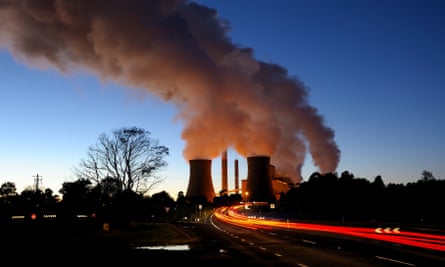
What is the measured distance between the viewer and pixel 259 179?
94625mm

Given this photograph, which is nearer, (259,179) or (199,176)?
(199,176)

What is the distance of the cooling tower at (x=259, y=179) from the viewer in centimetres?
9462

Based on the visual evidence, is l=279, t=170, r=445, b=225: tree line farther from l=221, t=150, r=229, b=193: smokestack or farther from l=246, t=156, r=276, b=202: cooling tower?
l=221, t=150, r=229, b=193: smokestack

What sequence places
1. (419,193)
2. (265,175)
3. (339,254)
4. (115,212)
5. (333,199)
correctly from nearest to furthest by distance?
(339,254), (115,212), (419,193), (333,199), (265,175)

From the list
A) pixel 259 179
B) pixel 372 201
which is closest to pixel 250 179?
pixel 259 179

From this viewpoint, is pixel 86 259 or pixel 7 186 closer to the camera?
pixel 86 259

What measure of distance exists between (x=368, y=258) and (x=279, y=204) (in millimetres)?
112193

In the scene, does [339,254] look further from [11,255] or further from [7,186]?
[7,186]

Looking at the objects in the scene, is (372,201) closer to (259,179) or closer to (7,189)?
(259,179)

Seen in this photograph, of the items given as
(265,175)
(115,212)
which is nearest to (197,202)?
(265,175)

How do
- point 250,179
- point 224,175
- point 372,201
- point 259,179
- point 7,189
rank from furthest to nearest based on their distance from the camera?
point 224,175 → point 7,189 → point 250,179 → point 259,179 → point 372,201

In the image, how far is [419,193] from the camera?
59.7 m

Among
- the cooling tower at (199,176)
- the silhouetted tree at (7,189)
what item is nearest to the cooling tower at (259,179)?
the cooling tower at (199,176)

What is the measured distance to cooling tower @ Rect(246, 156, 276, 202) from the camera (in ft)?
310
